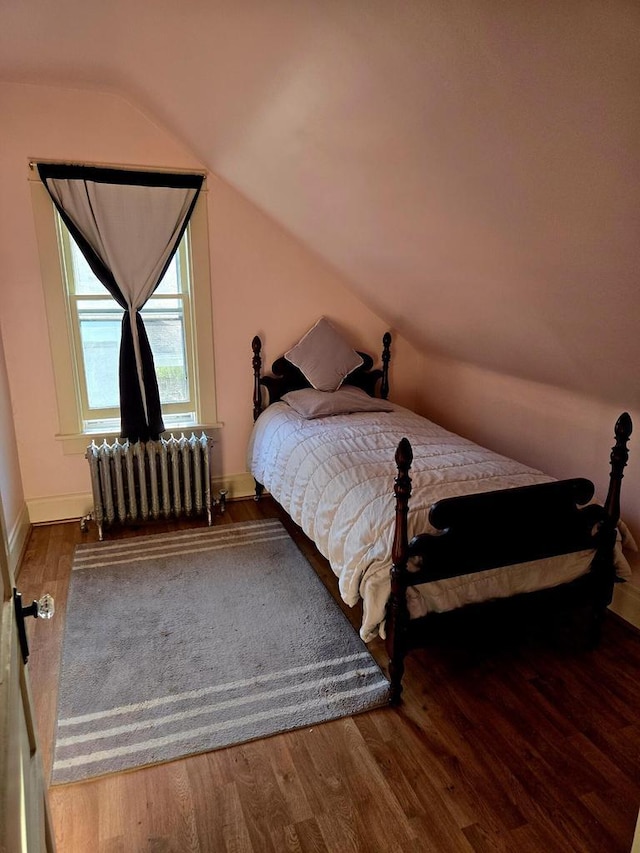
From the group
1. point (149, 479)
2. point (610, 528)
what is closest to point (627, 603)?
point (610, 528)

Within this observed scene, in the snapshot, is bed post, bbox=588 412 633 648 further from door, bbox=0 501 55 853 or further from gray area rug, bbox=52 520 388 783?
door, bbox=0 501 55 853

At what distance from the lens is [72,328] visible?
11.2 ft

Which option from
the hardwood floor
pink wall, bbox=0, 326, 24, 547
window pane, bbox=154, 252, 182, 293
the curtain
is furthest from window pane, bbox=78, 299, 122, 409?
the hardwood floor

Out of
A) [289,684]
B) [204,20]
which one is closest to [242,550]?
[289,684]

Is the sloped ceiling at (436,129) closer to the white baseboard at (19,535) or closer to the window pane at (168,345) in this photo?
the window pane at (168,345)

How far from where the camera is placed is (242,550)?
3.24 metres

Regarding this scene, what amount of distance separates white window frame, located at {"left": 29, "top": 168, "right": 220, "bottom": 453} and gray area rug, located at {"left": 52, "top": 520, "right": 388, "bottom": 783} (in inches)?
34.7

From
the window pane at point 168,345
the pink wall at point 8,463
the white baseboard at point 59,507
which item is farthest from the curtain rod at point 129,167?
the white baseboard at point 59,507

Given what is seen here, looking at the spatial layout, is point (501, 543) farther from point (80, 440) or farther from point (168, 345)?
point (80, 440)

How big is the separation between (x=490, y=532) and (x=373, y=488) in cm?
56

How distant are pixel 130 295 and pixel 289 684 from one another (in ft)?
8.17

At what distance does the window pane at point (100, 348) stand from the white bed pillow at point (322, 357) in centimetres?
116

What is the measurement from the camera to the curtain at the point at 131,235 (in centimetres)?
317

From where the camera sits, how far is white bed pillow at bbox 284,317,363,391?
374 centimetres
